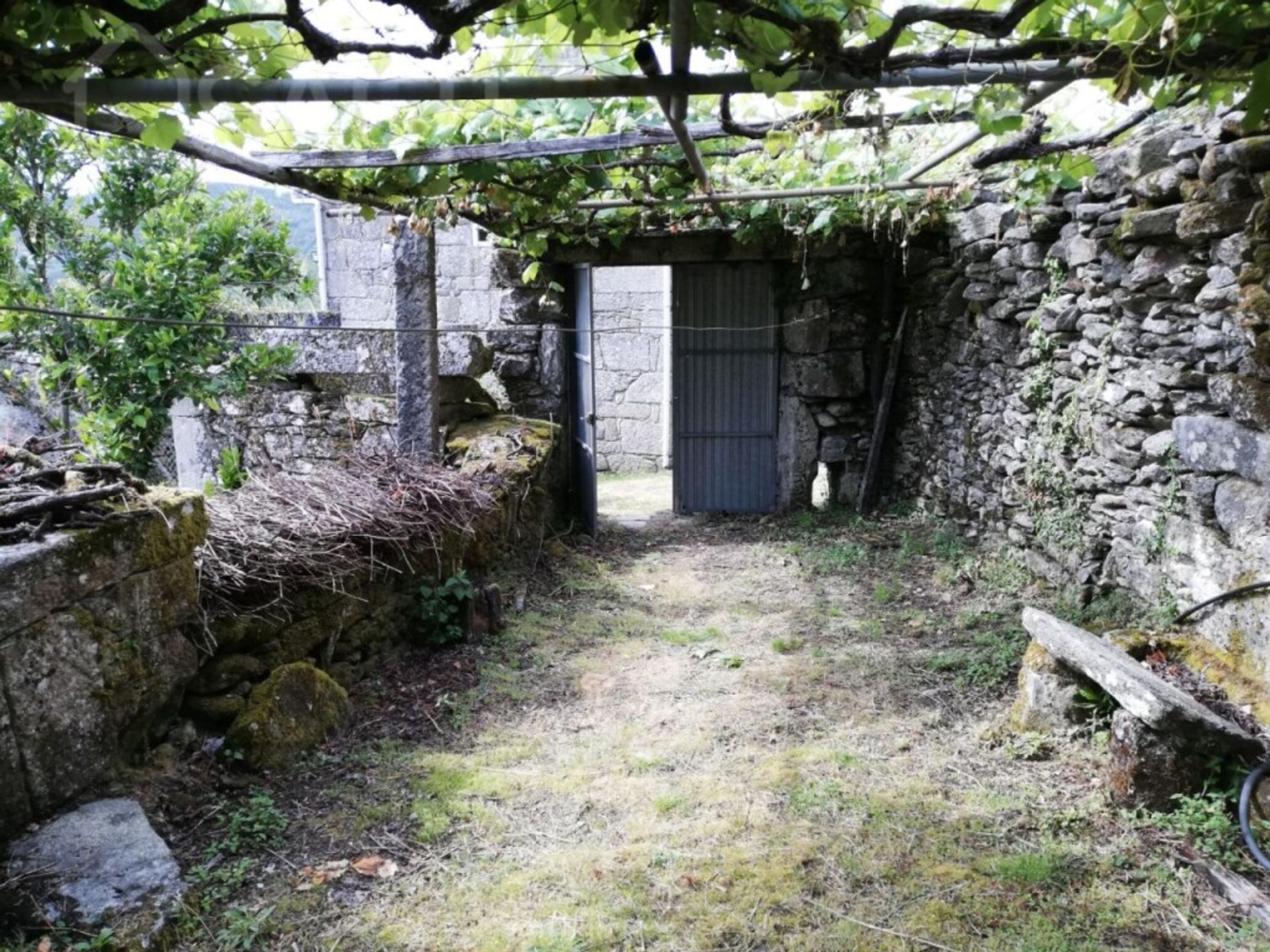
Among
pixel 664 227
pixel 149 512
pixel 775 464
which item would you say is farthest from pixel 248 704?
pixel 775 464

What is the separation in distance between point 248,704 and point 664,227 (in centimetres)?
457

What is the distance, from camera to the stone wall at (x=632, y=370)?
32.4ft

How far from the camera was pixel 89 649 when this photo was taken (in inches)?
94.7

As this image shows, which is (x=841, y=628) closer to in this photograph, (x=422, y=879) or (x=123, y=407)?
(x=422, y=879)

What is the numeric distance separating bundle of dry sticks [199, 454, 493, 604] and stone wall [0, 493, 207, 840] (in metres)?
0.33

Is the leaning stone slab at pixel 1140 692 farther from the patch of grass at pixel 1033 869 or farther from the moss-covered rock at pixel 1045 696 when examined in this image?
the patch of grass at pixel 1033 869

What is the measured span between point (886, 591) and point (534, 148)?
137 inches

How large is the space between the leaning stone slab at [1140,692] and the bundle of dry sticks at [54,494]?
3236 mm

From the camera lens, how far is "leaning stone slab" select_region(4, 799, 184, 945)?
2111mm

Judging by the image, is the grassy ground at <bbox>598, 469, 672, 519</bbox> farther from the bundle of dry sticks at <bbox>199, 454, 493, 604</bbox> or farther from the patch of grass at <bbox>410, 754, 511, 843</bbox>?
the patch of grass at <bbox>410, 754, 511, 843</bbox>

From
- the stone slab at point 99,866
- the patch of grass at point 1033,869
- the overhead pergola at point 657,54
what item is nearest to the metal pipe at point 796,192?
the overhead pergola at point 657,54

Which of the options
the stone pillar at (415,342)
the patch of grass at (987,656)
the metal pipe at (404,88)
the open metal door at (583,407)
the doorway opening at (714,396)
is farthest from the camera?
the doorway opening at (714,396)

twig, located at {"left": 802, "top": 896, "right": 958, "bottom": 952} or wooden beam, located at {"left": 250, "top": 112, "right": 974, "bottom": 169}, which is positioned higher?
wooden beam, located at {"left": 250, "top": 112, "right": 974, "bottom": 169}

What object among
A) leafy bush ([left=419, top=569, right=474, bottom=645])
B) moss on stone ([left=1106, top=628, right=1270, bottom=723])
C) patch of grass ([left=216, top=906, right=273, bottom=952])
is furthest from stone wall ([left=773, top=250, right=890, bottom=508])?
patch of grass ([left=216, top=906, right=273, bottom=952])
